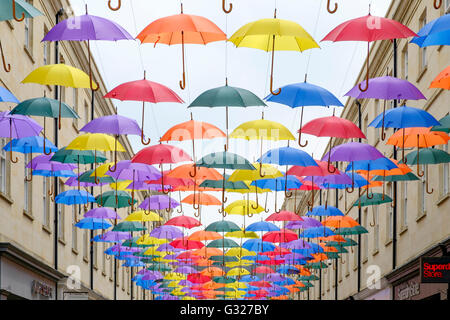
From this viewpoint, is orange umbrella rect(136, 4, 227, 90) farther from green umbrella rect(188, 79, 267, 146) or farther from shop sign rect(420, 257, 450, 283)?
shop sign rect(420, 257, 450, 283)

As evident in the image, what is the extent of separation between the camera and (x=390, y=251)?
1321 inches

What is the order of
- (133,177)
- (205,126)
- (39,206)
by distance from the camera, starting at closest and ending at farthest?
1. (205,126)
2. (133,177)
3. (39,206)

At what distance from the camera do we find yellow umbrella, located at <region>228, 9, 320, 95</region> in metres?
15.7

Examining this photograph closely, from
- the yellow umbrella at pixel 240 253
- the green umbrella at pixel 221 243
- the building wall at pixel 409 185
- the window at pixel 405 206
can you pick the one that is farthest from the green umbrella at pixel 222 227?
the window at pixel 405 206

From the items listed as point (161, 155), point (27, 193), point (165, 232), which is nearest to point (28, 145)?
point (161, 155)

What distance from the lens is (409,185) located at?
98.6 feet

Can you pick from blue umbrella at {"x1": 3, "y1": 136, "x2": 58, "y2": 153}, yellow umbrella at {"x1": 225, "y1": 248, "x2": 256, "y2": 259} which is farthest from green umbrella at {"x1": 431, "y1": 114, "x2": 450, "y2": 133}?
yellow umbrella at {"x1": 225, "y1": 248, "x2": 256, "y2": 259}

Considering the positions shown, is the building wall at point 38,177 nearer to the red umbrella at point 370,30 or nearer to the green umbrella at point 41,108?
the green umbrella at point 41,108

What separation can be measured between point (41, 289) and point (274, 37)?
13773 millimetres

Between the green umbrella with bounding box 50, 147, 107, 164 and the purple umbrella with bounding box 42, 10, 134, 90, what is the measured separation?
5.34 meters
